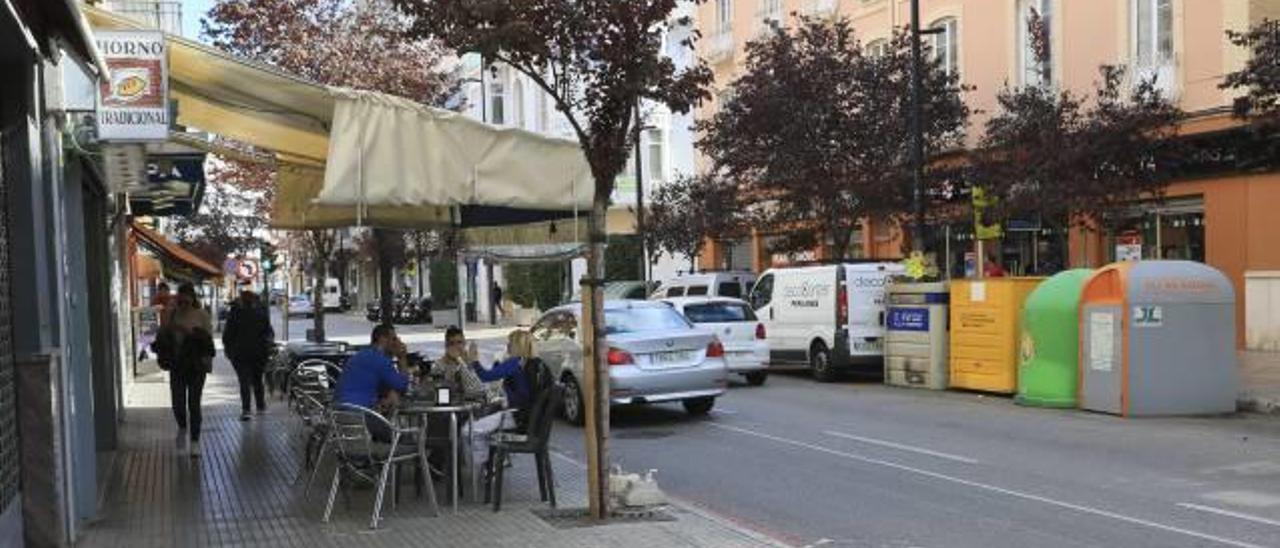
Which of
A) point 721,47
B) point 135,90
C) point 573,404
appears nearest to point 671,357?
point 573,404

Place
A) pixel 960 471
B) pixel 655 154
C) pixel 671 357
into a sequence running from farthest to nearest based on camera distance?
pixel 655 154 → pixel 671 357 → pixel 960 471

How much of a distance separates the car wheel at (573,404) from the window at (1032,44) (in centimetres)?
1364

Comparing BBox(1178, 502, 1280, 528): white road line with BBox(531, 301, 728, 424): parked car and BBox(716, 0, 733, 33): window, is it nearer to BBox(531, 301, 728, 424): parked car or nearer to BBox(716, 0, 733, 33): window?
BBox(531, 301, 728, 424): parked car

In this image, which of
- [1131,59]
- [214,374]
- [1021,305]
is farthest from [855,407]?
[214,374]

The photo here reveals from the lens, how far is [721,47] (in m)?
39.7

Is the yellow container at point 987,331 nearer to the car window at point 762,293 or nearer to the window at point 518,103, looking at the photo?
the car window at point 762,293

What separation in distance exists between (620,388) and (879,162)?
41.0 ft

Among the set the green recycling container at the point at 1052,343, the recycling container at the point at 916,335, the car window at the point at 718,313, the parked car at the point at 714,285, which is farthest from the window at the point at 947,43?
the green recycling container at the point at 1052,343

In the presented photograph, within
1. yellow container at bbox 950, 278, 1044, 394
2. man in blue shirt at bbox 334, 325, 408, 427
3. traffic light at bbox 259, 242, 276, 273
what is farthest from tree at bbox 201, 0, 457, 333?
traffic light at bbox 259, 242, 276, 273

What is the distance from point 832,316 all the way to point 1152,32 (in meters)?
9.48

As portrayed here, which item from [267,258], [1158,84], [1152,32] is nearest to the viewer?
[1158,84]

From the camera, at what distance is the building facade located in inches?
856

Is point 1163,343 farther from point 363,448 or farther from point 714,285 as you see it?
point 714,285

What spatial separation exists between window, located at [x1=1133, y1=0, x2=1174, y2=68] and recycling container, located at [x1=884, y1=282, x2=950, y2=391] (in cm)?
857
